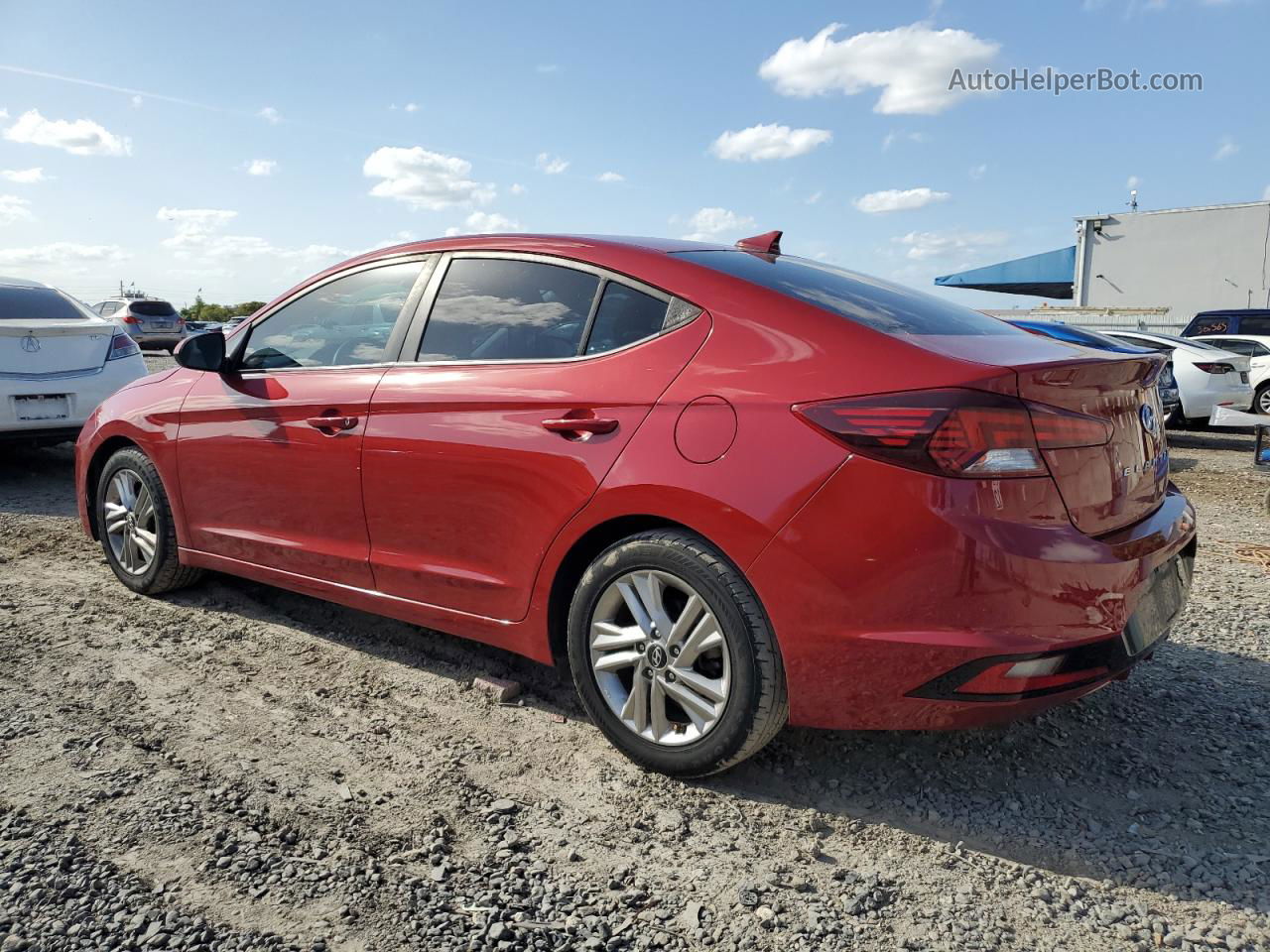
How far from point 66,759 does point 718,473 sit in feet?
6.90

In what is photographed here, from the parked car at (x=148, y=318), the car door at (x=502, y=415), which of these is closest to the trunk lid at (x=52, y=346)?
the car door at (x=502, y=415)

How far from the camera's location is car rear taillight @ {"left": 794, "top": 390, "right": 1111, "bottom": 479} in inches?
91.7

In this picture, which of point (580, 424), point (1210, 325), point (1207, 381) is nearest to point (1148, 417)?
point (580, 424)

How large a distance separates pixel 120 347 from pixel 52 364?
63 centimetres

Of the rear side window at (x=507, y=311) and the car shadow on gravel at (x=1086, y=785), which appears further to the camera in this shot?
the rear side window at (x=507, y=311)

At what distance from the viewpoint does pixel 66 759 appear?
2.89 metres

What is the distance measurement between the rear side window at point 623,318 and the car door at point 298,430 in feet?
3.01

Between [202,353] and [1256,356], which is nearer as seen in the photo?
[202,353]

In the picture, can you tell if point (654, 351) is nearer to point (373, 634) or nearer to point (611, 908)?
point (611, 908)

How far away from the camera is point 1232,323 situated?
15523 millimetres

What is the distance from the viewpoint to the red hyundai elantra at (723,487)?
236cm

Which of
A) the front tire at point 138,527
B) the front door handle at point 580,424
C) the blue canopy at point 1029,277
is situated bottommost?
the front tire at point 138,527

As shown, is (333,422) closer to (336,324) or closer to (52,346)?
(336,324)

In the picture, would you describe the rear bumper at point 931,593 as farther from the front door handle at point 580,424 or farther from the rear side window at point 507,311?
the rear side window at point 507,311
